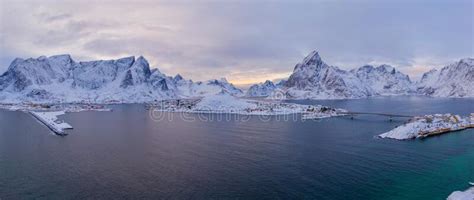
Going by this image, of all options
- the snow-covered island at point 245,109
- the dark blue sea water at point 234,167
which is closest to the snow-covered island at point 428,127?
the dark blue sea water at point 234,167

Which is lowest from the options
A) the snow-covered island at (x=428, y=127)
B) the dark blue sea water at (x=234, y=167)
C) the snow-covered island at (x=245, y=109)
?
the dark blue sea water at (x=234, y=167)

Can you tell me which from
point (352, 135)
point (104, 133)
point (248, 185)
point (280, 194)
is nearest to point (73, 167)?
point (248, 185)

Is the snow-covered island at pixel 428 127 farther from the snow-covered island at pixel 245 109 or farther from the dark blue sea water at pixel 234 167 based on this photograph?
the snow-covered island at pixel 245 109

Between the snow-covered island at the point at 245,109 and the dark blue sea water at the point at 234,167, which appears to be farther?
the snow-covered island at the point at 245,109

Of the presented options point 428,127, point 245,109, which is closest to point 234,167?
point 428,127

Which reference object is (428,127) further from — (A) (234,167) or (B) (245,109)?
(B) (245,109)

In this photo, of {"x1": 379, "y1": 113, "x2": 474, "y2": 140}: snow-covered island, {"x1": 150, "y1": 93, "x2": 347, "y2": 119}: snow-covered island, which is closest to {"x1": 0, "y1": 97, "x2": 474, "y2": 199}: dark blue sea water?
{"x1": 379, "y1": 113, "x2": 474, "y2": 140}: snow-covered island
